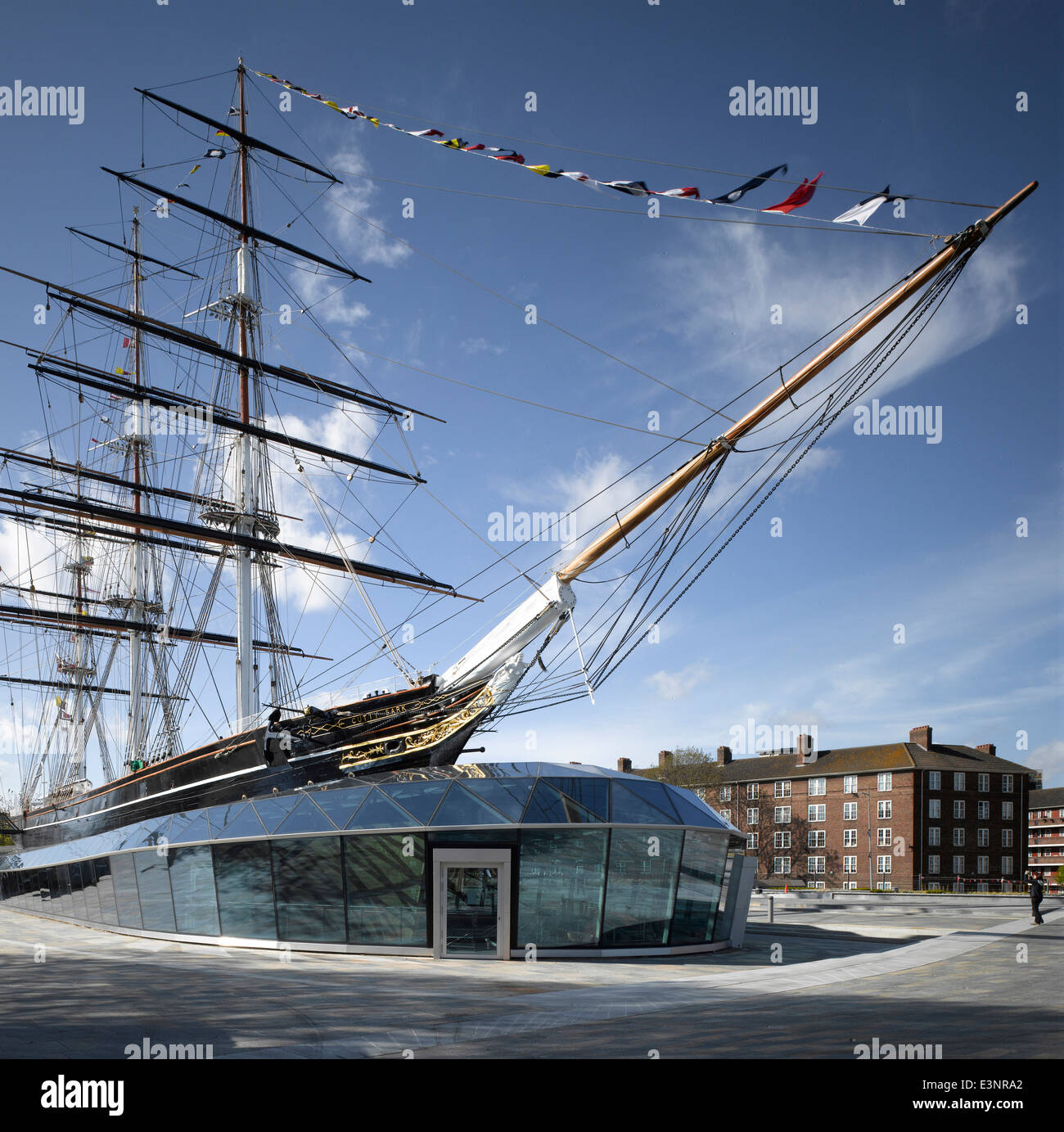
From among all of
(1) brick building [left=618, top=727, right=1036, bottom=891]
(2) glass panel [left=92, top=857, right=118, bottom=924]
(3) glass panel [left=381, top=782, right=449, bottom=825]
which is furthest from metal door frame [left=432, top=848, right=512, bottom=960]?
(1) brick building [left=618, top=727, right=1036, bottom=891]

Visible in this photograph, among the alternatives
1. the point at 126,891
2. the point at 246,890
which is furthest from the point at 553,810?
the point at 126,891

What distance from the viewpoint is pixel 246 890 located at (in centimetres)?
2205

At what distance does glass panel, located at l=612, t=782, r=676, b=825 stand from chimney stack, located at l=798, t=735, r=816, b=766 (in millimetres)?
62582

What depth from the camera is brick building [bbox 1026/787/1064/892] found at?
11412 centimetres

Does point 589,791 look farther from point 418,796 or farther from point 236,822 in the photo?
point 236,822

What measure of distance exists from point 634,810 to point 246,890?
9.43m

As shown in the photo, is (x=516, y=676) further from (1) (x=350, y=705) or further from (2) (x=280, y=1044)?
(2) (x=280, y=1044)

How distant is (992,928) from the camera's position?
2989 cm

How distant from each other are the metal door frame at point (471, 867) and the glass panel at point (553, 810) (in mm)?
951

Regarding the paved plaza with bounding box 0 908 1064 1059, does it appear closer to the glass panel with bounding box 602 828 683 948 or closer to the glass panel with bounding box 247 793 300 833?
the glass panel with bounding box 602 828 683 948
